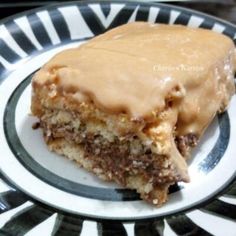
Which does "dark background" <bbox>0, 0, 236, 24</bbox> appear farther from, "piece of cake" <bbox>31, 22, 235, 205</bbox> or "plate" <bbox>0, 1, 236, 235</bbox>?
"piece of cake" <bbox>31, 22, 235, 205</bbox>

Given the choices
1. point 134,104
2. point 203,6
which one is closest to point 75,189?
point 134,104

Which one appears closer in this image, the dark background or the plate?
the plate

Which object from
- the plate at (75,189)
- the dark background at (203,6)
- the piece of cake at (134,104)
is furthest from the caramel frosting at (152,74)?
the dark background at (203,6)

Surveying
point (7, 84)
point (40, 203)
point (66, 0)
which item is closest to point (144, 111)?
point (40, 203)

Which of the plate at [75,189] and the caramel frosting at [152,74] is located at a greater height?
the caramel frosting at [152,74]

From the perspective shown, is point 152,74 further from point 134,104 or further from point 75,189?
point 75,189

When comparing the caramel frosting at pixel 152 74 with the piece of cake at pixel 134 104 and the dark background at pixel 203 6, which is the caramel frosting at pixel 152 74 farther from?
the dark background at pixel 203 6

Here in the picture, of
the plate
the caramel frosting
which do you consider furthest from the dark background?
the caramel frosting
